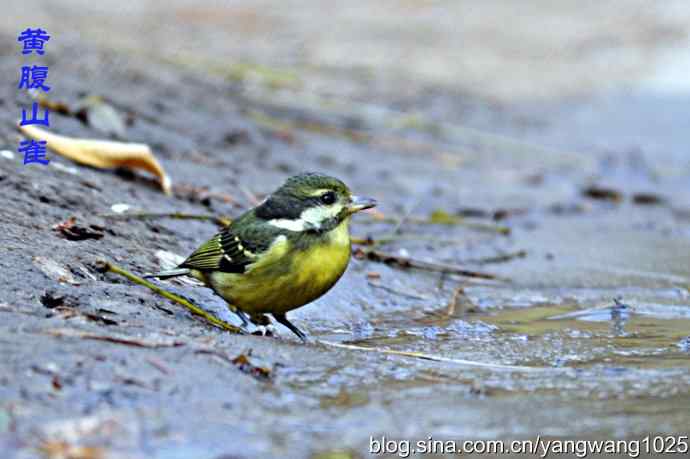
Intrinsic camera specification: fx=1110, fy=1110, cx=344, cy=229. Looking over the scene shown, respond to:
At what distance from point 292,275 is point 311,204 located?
46cm

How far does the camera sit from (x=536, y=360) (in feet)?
16.4

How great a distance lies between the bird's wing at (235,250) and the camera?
17.6ft

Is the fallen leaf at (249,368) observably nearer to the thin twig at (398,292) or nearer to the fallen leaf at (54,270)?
the fallen leaf at (54,270)

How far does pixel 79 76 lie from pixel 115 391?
23.5ft

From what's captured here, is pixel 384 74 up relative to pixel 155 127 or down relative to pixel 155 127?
up

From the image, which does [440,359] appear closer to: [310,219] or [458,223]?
[310,219]

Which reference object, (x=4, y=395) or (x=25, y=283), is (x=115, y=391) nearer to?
(x=4, y=395)

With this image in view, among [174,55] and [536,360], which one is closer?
[536,360]

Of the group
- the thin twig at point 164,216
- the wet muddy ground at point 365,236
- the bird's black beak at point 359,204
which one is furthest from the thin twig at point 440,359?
the thin twig at point 164,216

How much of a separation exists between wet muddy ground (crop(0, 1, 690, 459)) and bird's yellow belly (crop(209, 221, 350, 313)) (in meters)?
0.34

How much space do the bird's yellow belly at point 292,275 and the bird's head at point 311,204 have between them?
11 centimetres

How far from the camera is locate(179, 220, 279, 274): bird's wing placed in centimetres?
538

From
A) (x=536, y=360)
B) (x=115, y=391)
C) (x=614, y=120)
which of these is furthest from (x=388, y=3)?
(x=115, y=391)

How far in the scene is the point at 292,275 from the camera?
522 centimetres
